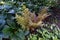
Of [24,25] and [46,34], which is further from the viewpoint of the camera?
[46,34]

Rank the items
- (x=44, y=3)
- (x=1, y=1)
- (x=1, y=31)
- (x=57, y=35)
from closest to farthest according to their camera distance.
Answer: (x=1, y=31) < (x=57, y=35) < (x=1, y=1) < (x=44, y=3)

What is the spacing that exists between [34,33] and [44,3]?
117 cm

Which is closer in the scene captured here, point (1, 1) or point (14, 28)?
point (14, 28)

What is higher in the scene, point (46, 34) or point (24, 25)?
point (24, 25)

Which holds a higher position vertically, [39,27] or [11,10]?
[11,10]

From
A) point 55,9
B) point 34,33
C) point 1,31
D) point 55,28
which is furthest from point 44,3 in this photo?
point 1,31

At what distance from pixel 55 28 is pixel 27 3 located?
36.7 inches

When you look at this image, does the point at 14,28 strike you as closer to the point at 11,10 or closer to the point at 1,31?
the point at 1,31

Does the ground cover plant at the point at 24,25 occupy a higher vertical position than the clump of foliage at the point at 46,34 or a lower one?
higher

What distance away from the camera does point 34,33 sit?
10.8 feet

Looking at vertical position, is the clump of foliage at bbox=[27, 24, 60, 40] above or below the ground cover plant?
below

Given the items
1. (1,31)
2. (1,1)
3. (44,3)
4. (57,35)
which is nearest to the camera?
(1,31)

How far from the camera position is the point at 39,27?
11.2ft

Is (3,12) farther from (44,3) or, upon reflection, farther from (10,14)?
(44,3)
